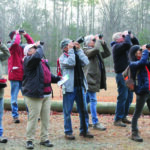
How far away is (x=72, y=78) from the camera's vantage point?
523 cm

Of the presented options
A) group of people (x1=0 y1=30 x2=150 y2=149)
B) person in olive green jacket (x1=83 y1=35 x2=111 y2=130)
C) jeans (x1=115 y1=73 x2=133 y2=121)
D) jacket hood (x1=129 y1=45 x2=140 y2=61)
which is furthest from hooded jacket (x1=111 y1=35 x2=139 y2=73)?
jacket hood (x1=129 y1=45 x2=140 y2=61)

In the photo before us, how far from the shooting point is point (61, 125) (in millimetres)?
6395

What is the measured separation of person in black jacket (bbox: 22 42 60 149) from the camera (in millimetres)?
4566

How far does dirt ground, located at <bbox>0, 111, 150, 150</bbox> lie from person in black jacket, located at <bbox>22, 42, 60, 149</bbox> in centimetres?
32

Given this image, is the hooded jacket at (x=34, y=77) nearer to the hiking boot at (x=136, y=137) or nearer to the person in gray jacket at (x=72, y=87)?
the person in gray jacket at (x=72, y=87)

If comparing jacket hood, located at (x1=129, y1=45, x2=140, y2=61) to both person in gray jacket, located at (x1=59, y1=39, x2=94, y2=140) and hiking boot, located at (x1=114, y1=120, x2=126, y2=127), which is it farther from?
hiking boot, located at (x1=114, y1=120, x2=126, y2=127)

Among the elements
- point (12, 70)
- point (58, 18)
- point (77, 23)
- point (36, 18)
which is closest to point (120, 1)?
point (77, 23)

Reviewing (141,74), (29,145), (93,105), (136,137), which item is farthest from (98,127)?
(29,145)

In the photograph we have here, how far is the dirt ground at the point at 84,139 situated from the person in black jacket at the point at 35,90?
1.07ft

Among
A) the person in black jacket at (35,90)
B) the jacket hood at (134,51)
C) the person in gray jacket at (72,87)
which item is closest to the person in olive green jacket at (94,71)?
the person in gray jacket at (72,87)

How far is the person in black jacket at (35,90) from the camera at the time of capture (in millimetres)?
4566

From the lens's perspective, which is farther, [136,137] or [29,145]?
[136,137]

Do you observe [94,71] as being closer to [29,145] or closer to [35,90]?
[35,90]

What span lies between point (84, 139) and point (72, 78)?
1.27 metres
